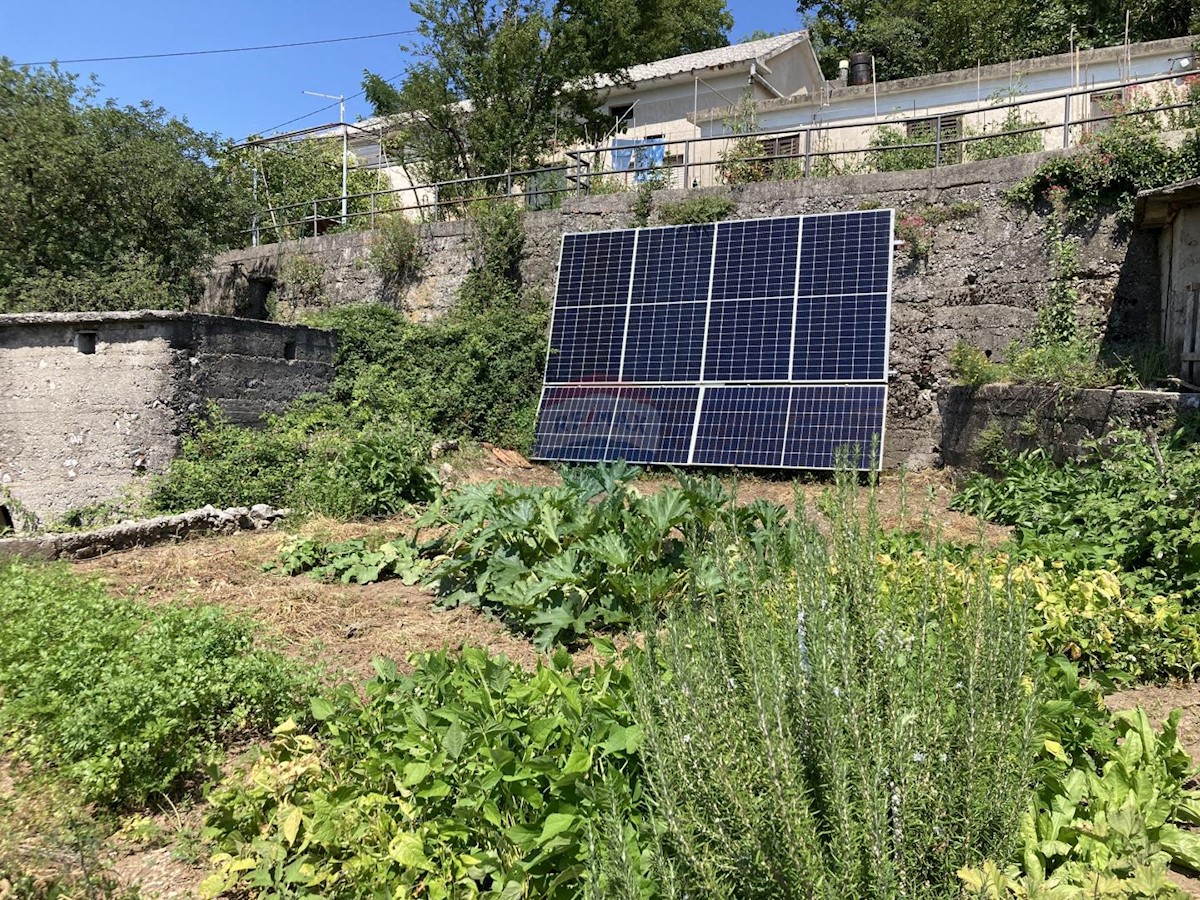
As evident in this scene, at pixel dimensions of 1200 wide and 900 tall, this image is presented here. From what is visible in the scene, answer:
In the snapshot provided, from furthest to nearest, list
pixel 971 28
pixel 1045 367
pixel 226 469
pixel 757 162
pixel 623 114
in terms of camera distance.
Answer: pixel 971 28 → pixel 623 114 → pixel 757 162 → pixel 226 469 → pixel 1045 367

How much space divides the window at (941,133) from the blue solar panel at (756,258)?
2.22 metres

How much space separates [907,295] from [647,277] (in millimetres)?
3378

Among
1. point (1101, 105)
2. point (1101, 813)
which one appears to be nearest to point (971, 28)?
point (1101, 105)

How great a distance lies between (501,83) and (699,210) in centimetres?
878

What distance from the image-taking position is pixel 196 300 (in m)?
17.0

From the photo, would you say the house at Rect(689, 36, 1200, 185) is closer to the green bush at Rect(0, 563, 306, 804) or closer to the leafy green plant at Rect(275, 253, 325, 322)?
the leafy green plant at Rect(275, 253, 325, 322)

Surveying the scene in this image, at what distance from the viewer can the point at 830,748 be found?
1.77 meters

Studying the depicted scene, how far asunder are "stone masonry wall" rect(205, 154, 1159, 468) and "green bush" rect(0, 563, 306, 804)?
828cm

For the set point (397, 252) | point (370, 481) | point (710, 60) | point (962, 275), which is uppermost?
point (710, 60)

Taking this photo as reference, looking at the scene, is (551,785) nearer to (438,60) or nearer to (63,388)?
(63,388)

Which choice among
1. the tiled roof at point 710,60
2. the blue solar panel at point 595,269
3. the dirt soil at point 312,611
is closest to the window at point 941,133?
the blue solar panel at point 595,269

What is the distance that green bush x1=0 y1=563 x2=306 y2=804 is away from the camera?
10.7ft

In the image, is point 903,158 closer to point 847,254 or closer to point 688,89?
point 847,254

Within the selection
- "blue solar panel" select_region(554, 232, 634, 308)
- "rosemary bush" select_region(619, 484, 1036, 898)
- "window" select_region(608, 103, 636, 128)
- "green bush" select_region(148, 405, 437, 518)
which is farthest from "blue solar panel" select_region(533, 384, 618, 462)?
"window" select_region(608, 103, 636, 128)
